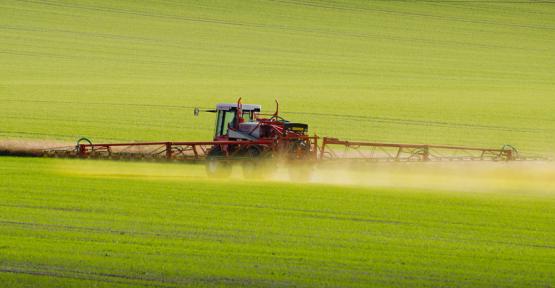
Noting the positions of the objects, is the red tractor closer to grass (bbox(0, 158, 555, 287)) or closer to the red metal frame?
the red metal frame

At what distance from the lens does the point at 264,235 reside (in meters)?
16.9

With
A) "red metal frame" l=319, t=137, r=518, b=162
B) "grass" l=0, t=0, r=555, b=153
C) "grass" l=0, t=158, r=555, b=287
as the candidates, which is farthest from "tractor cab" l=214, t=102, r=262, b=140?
"grass" l=0, t=0, r=555, b=153

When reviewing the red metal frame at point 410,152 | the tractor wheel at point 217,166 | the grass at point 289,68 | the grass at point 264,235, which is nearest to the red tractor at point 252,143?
the tractor wheel at point 217,166

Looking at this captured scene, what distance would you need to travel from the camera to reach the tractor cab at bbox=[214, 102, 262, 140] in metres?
27.5

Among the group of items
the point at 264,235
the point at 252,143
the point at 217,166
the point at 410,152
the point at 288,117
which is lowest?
the point at 264,235

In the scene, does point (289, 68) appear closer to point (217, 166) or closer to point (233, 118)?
point (233, 118)

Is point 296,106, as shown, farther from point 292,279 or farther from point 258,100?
point 292,279

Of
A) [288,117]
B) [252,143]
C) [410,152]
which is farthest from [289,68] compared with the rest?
[252,143]

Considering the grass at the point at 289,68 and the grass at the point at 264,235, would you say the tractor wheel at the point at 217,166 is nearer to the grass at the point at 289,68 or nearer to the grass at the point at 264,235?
the grass at the point at 264,235

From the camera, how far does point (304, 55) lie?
60.8 metres

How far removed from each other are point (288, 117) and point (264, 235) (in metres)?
25.0

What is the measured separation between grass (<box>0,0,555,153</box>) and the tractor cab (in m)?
8.32

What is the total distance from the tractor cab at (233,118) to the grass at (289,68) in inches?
327

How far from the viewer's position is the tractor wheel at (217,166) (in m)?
26.6
